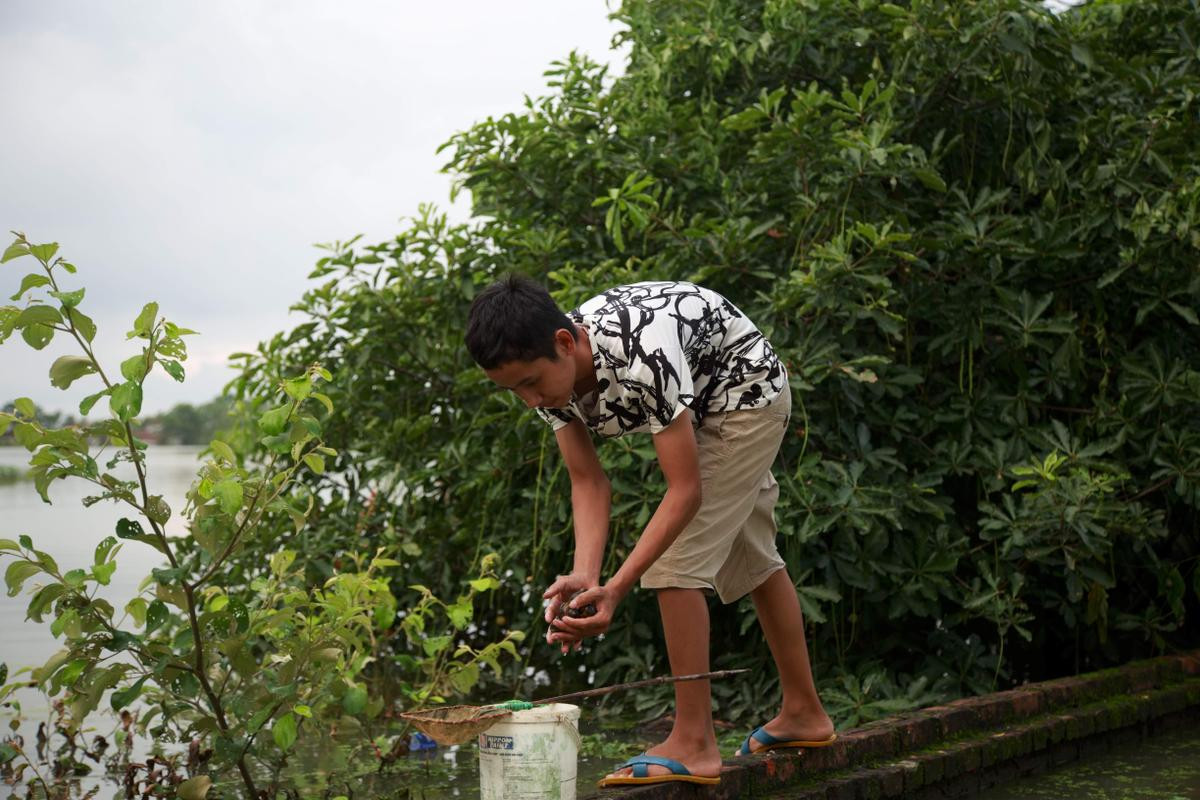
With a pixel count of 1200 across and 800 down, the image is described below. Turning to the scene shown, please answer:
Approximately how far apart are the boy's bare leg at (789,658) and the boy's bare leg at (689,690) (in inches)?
13.8

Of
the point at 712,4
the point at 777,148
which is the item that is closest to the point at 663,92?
the point at 712,4

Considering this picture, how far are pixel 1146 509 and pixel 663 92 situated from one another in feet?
8.15

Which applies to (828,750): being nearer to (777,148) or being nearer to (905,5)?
(777,148)

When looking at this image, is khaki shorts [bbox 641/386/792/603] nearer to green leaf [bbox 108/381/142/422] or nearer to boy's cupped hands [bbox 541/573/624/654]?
boy's cupped hands [bbox 541/573/624/654]

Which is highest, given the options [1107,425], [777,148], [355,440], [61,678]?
[777,148]

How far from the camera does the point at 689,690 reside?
3.02 m

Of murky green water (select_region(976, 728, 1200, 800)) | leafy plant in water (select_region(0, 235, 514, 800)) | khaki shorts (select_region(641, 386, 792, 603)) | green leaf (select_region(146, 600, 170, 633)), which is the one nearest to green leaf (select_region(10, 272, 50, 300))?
leafy plant in water (select_region(0, 235, 514, 800))

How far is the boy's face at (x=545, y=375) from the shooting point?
2.81 metres

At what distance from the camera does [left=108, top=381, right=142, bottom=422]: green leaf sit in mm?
2732

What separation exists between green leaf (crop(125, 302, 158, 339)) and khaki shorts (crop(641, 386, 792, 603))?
1219 mm

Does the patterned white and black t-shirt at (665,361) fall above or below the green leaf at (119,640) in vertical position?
above

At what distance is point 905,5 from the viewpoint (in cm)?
520

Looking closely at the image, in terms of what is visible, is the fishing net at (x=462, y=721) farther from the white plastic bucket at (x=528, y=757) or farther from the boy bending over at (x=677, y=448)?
the boy bending over at (x=677, y=448)

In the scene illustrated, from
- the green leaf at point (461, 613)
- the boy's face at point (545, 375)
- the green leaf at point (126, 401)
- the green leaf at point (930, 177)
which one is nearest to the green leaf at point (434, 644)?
the green leaf at point (461, 613)
